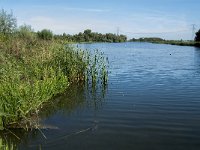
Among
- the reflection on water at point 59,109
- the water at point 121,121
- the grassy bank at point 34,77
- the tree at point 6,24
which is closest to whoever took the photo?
the water at point 121,121

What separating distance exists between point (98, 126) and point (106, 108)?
3.16m

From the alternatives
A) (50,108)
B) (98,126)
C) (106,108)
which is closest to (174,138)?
(98,126)

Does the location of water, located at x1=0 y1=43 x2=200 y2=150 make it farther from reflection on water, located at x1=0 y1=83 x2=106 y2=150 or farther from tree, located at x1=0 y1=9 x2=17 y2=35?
tree, located at x1=0 y1=9 x2=17 y2=35

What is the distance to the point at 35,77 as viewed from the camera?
58.9 feet

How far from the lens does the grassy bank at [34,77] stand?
1248 centimetres

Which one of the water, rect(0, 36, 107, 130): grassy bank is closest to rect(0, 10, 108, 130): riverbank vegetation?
rect(0, 36, 107, 130): grassy bank

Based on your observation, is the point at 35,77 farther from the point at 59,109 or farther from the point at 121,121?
the point at 121,121

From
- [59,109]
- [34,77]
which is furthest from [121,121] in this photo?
[34,77]

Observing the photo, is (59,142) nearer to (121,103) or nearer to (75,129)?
(75,129)

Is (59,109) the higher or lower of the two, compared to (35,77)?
lower

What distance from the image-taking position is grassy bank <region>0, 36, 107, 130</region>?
492 inches

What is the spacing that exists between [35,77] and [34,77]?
2.32 feet

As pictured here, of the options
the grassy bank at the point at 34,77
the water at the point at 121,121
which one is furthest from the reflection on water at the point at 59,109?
the grassy bank at the point at 34,77

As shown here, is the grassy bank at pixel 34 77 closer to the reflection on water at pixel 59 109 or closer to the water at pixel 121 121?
the reflection on water at pixel 59 109
